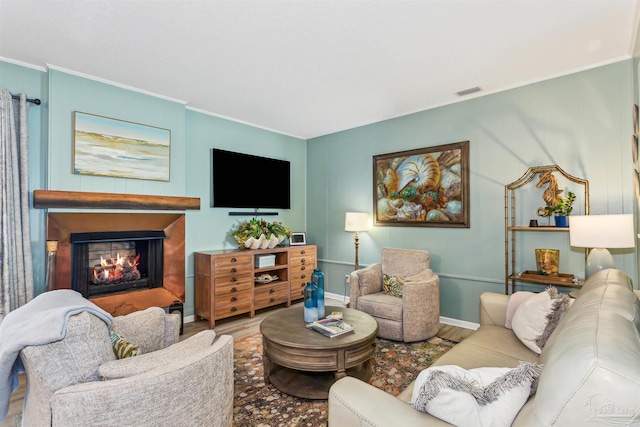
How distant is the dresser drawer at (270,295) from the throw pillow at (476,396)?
3.29 metres

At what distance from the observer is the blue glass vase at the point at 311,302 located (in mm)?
2539

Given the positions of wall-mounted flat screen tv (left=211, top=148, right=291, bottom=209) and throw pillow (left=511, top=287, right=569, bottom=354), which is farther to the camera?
wall-mounted flat screen tv (left=211, top=148, right=291, bottom=209)

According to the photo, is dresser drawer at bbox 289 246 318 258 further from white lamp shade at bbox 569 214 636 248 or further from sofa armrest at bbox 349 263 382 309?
white lamp shade at bbox 569 214 636 248

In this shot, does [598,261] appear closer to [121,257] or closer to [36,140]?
[121,257]

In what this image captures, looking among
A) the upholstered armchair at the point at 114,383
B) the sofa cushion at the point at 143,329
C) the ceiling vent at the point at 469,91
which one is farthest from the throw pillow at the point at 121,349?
the ceiling vent at the point at 469,91

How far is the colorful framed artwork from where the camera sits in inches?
122

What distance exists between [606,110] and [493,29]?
1.46 m

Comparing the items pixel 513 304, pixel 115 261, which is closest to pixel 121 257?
pixel 115 261

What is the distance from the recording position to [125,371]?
4.18 ft

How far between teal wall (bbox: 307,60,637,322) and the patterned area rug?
3.25 ft

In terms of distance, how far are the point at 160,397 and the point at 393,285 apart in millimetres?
2750

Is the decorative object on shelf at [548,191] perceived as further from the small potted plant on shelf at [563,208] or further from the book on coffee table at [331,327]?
the book on coffee table at [331,327]

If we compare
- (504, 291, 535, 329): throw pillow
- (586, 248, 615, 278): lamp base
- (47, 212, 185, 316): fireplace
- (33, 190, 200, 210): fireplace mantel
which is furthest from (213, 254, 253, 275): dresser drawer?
(586, 248, 615, 278): lamp base

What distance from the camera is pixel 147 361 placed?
135cm
